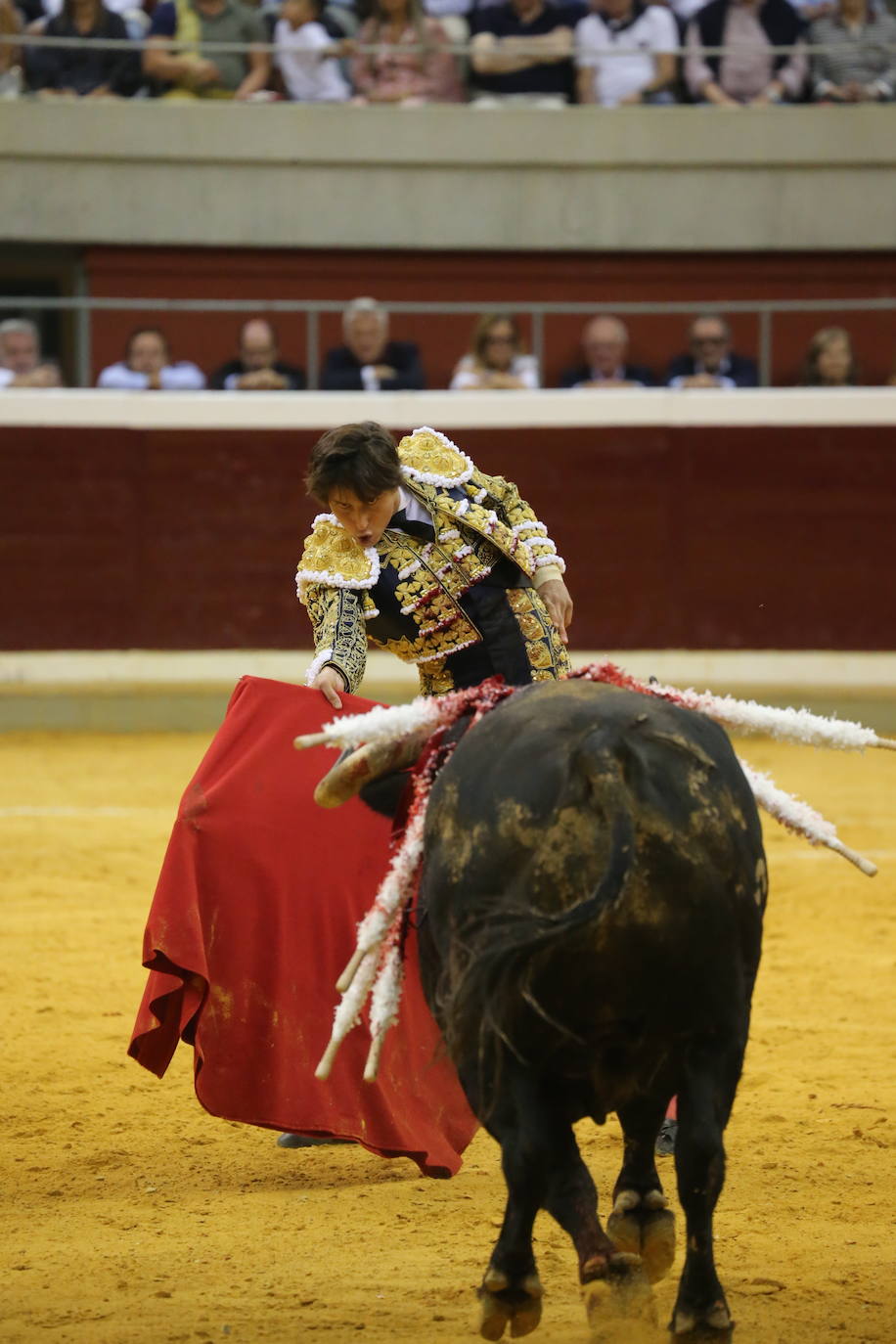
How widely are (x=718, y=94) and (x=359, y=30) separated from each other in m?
2.06

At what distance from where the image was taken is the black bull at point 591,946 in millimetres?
2121

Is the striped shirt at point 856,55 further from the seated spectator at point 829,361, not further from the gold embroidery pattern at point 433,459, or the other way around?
the gold embroidery pattern at point 433,459

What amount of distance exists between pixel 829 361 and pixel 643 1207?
6.94m

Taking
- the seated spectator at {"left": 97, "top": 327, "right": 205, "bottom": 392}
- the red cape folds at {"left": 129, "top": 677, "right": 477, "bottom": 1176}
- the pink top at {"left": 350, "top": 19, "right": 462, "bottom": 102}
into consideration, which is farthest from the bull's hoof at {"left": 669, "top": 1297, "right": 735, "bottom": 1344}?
the pink top at {"left": 350, "top": 19, "right": 462, "bottom": 102}

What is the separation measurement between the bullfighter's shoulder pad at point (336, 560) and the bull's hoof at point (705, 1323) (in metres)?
1.33

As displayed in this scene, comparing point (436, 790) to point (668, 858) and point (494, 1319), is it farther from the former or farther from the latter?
point (494, 1319)

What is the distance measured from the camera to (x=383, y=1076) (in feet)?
11.1

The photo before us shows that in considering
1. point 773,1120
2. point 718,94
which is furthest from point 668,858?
point 718,94

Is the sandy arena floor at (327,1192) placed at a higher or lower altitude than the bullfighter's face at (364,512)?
lower

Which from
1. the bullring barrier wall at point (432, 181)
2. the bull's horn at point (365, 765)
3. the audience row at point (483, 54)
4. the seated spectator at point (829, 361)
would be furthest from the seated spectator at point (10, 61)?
the bull's horn at point (365, 765)

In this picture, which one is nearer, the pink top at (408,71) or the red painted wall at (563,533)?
the red painted wall at (563,533)

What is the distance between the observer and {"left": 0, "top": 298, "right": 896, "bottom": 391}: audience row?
8.91 metres

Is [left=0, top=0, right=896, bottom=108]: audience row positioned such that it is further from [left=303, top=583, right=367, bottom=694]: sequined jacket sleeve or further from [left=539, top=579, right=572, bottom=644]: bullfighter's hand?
[left=303, top=583, right=367, bottom=694]: sequined jacket sleeve

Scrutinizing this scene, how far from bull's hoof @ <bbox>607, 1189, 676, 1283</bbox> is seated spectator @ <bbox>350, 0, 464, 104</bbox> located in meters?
8.59
